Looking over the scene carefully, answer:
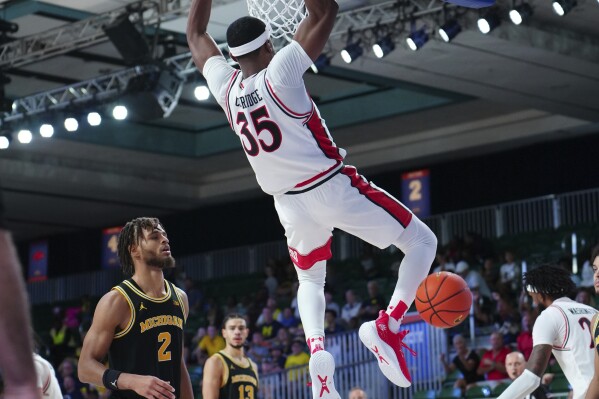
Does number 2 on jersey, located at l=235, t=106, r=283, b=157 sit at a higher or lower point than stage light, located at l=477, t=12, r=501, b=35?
lower

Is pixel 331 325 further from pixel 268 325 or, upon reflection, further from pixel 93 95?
pixel 93 95

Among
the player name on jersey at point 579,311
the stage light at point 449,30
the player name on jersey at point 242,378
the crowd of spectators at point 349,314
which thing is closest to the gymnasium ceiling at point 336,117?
the stage light at point 449,30

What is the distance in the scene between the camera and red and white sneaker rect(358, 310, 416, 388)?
549cm

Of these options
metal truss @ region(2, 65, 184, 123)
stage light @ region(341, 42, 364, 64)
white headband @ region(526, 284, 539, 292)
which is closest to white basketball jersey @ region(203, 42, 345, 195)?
white headband @ region(526, 284, 539, 292)

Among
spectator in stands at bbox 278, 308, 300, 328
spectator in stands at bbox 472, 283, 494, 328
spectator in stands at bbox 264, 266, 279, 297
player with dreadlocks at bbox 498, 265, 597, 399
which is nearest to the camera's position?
player with dreadlocks at bbox 498, 265, 597, 399

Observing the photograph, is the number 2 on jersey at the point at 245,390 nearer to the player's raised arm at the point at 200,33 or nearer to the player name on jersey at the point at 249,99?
the player's raised arm at the point at 200,33

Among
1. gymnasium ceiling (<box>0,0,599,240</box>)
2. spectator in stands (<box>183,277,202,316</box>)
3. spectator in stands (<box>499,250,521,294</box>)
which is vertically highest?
gymnasium ceiling (<box>0,0,599,240</box>)

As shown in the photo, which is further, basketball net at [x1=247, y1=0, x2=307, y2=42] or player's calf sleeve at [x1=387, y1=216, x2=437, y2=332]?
basketball net at [x1=247, y1=0, x2=307, y2=42]

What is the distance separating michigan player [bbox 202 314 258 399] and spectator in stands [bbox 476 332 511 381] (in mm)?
4711

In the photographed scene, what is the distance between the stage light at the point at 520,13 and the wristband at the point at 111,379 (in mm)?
8840

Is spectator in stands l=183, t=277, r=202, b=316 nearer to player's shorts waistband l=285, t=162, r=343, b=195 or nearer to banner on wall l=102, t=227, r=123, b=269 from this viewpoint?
banner on wall l=102, t=227, r=123, b=269

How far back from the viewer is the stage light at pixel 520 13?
43.8ft

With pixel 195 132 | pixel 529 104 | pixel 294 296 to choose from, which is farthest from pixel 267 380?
Result: pixel 195 132

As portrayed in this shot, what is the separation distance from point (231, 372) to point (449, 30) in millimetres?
5987
